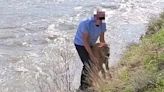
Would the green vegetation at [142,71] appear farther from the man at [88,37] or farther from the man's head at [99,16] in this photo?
the man's head at [99,16]

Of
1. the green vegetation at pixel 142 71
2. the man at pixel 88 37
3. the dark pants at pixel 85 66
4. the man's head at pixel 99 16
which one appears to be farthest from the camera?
the dark pants at pixel 85 66

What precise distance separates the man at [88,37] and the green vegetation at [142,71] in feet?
1.68

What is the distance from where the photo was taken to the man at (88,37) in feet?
26.8

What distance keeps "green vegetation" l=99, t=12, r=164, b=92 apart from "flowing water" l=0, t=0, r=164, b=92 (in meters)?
1.00

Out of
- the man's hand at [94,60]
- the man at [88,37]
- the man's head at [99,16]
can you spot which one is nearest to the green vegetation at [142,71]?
the man's hand at [94,60]

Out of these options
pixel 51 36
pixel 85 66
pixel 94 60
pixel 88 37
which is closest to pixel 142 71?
pixel 94 60

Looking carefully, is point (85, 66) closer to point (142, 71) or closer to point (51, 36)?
point (142, 71)

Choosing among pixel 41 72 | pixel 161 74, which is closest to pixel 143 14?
pixel 41 72

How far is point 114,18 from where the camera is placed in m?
16.6

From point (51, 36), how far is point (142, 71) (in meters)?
6.85

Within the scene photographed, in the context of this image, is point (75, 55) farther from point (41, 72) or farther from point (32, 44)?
point (32, 44)

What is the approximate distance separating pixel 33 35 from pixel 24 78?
171 inches

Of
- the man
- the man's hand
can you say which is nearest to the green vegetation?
the man's hand

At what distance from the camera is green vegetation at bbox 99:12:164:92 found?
671 centimetres
